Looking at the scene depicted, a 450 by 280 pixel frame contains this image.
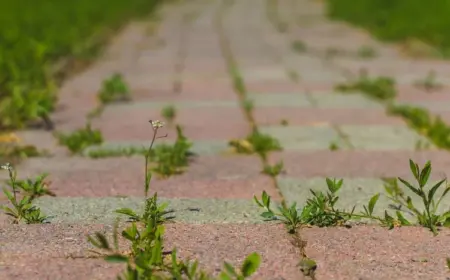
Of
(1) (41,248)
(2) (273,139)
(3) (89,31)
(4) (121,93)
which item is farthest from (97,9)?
(1) (41,248)

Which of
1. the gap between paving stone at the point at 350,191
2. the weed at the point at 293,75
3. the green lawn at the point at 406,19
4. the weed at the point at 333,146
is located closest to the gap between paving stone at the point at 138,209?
the gap between paving stone at the point at 350,191

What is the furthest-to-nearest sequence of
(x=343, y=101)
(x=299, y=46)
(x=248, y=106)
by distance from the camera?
(x=299, y=46) < (x=343, y=101) < (x=248, y=106)

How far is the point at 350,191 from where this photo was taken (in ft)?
11.1

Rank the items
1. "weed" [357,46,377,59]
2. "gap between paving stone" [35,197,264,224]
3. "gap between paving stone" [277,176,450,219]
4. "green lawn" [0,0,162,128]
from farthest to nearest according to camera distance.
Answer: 1. "weed" [357,46,377,59]
2. "green lawn" [0,0,162,128]
3. "gap between paving stone" [277,176,450,219]
4. "gap between paving stone" [35,197,264,224]

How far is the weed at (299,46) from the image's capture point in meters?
9.44

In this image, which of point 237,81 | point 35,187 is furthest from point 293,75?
point 35,187

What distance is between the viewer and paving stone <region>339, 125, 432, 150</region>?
436 centimetres

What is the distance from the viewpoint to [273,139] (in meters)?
4.34

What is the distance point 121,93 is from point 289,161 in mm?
2202

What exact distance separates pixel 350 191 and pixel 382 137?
1296mm

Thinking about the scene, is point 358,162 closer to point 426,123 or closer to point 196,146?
point 196,146

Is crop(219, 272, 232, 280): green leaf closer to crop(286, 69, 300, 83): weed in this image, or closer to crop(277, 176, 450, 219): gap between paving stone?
crop(277, 176, 450, 219): gap between paving stone

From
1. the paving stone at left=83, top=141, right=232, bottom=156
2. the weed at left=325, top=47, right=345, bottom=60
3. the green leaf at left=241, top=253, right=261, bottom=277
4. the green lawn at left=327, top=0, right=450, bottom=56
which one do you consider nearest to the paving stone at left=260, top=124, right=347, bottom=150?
the paving stone at left=83, top=141, right=232, bottom=156

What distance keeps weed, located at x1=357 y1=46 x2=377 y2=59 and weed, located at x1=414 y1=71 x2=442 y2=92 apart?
179 cm
